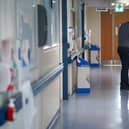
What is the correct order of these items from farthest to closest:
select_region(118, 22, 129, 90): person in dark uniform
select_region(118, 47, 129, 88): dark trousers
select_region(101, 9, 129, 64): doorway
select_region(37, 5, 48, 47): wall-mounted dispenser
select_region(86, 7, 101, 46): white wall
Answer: select_region(101, 9, 129, 64): doorway
select_region(86, 7, 101, 46): white wall
select_region(118, 47, 129, 88): dark trousers
select_region(118, 22, 129, 90): person in dark uniform
select_region(37, 5, 48, 47): wall-mounted dispenser

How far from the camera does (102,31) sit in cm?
1827

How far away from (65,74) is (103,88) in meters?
2.23

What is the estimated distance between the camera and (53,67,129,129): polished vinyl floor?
6.22 metres

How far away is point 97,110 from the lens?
289 inches

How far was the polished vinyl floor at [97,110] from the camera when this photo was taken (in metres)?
6.22

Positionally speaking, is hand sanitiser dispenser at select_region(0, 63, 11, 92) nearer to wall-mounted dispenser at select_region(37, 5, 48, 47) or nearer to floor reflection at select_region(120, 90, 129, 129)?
wall-mounted dispenser at select_region(37, 5, 48, 47)

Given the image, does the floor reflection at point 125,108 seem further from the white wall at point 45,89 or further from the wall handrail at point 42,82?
the wall handrail at point 42,82

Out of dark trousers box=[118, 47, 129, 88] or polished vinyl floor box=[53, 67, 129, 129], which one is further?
dark trousers box=[118, 47, 129, 88]

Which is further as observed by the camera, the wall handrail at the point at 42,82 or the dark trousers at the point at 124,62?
the dark trousers at the point at 124,62

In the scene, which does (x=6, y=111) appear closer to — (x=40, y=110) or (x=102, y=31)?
(x=40, y=110)

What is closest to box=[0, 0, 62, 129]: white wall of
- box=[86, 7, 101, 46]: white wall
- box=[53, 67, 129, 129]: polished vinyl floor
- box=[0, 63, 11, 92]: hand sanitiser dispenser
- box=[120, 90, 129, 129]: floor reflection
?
box=[53, 67, 129, 129]: polished vinyl floor

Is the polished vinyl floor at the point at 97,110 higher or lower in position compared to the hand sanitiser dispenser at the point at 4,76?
lower

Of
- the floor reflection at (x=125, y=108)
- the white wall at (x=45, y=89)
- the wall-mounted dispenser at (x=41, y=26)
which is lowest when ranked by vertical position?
the floor reflection at (x=125, y=108)

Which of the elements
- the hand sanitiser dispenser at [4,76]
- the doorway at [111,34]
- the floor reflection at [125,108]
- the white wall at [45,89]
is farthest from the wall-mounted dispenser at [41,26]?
the doorway at [111,34]
